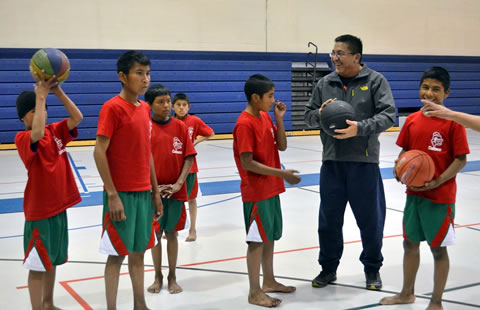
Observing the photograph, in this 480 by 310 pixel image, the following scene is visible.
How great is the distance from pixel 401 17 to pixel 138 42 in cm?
865

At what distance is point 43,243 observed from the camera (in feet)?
10.7

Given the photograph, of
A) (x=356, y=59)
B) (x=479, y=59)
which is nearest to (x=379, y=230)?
(x=356, y=59)

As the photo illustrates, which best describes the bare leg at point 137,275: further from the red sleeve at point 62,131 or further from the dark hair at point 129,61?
the dark hair at point 129,61

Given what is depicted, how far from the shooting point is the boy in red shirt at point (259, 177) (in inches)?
147

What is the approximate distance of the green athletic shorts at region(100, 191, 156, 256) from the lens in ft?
10.7

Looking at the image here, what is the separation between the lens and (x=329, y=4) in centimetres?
1661

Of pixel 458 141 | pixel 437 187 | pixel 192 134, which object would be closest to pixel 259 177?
pixel 437 187

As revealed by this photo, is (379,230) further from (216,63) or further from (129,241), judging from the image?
(216,63)

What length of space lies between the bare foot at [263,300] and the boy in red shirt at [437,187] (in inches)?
39.6

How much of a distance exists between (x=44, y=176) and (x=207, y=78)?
12814mm

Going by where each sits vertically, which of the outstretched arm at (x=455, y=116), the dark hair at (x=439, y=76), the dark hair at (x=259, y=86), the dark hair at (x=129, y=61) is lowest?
the outstretched arm at (x=455, y=116)

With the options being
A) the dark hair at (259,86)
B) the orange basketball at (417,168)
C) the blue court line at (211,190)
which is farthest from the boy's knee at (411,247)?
the blue court line at (211,190)

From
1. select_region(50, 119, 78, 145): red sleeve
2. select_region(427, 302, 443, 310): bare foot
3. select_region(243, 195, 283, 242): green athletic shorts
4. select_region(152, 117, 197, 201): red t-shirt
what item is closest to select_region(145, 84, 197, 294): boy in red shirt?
select_region(152, 117, 197, 201): red t-shirt

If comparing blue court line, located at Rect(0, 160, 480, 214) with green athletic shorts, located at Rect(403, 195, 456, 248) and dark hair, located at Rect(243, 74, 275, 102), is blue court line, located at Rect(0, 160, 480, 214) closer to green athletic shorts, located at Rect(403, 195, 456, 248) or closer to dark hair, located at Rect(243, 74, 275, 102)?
dark hair, located at Rect(243, 74, 275, 102)
